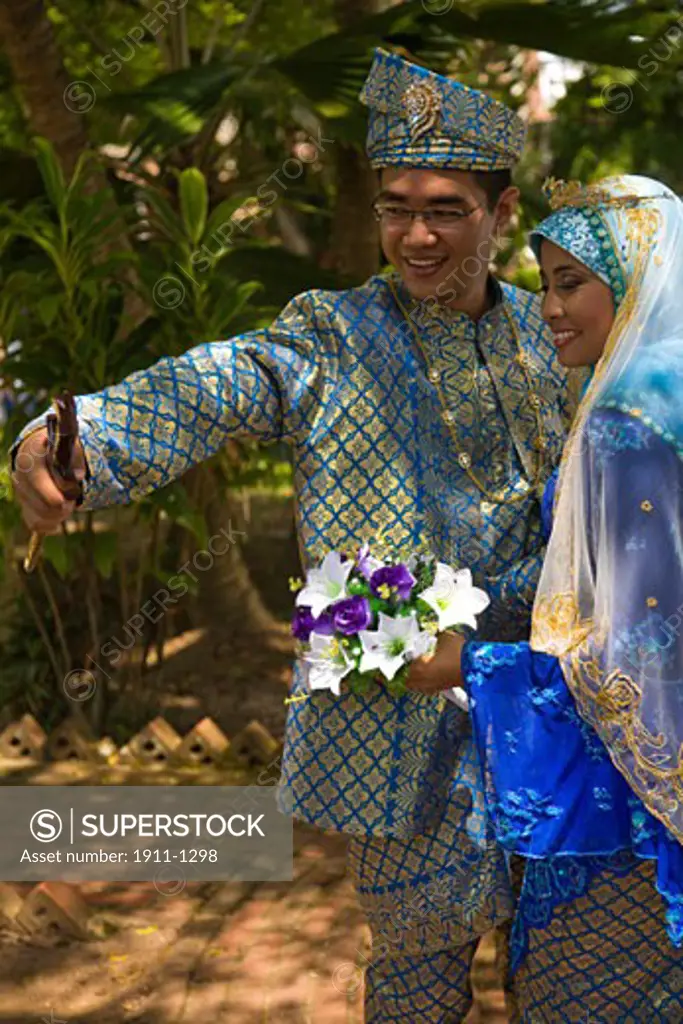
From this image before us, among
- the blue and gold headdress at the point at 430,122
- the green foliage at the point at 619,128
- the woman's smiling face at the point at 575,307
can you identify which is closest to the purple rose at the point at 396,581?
the woman's smiling face at the point at 575,307

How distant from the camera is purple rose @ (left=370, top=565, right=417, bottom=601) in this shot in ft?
8.63

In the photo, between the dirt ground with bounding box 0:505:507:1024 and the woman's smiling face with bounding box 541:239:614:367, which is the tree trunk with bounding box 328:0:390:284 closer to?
the dirt ground with bounding box 0:505:507:1024

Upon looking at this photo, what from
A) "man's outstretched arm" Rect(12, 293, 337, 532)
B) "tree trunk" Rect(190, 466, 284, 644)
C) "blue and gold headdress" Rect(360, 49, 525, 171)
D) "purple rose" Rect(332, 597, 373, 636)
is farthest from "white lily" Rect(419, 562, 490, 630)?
"tree trunk" Rect(190, 466, 284, 644)

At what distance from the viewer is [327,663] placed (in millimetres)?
2633

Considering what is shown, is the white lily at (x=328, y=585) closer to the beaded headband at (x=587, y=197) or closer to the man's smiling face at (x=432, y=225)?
the man's smiling face at (x=432, y=225)

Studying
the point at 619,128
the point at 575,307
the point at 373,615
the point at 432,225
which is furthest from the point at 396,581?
the point at 619,128

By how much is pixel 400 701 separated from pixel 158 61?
6478 mm

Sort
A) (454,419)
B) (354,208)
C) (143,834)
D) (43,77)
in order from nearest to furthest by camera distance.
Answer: (454,419), (143,834), (43,77), (354,208)

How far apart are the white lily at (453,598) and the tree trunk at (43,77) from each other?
13.3ft

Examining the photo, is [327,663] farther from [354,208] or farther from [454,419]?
[354,208]

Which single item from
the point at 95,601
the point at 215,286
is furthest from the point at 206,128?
the point at 95,601

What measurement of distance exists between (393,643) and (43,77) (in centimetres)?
434

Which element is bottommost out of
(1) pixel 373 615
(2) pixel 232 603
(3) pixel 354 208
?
(2) pixel 232 603

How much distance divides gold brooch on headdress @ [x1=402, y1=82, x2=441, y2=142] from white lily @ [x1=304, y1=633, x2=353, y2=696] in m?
0.97
